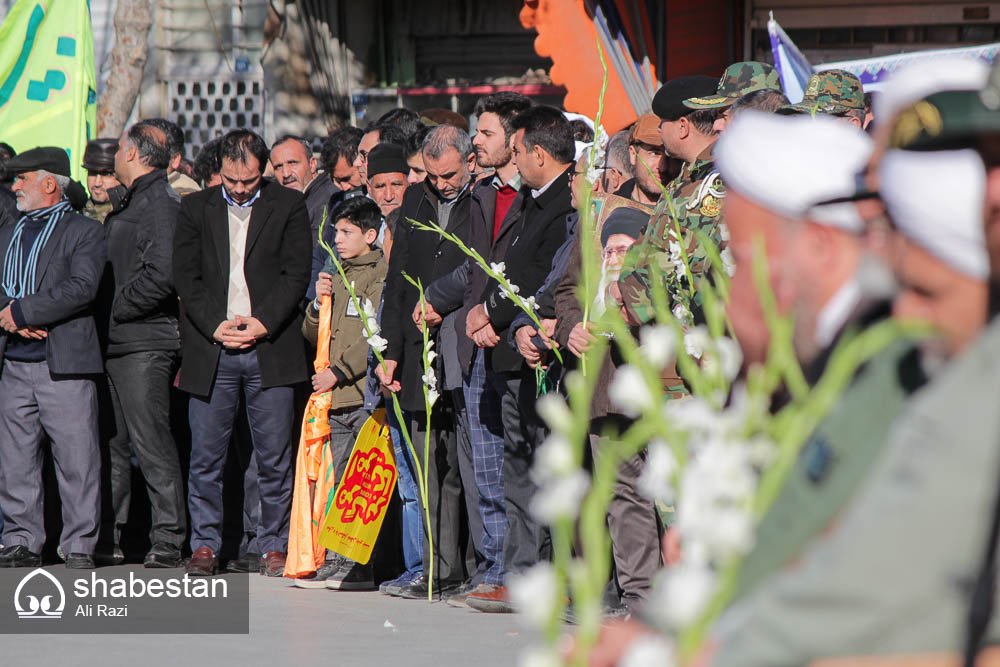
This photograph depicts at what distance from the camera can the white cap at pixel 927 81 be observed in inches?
65.9

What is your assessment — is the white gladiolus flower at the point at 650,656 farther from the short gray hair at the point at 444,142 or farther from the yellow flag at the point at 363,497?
the short gray hair at the point at 444,142

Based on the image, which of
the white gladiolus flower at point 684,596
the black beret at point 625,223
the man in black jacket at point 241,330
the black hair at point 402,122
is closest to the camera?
the white gladiolus flower at point 684,596

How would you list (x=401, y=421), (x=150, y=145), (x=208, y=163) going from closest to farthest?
(x=401, y=421), (x=150, y=145), (x=208, y=163)

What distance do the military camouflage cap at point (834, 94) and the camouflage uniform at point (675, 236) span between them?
0.57 meters

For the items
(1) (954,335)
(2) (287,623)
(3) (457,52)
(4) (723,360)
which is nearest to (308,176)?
(2) (287,623)

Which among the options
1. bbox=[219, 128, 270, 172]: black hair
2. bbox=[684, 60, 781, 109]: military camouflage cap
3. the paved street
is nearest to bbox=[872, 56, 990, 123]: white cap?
bbox=[684, 60, 781, 109]: military camouflage cap

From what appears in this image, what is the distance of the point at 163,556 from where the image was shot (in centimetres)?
752

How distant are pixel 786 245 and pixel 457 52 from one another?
41.5 feet

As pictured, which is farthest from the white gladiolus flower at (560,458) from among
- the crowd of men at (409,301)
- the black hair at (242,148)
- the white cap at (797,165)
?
the black hair at (242,148)

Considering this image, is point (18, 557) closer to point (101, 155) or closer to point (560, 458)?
point (101, 155)

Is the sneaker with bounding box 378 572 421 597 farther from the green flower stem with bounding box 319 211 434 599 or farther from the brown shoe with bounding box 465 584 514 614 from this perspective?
the brown shoe with bounding box 465 584 514 614

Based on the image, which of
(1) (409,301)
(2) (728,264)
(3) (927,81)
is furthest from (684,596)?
(1) (409,301)

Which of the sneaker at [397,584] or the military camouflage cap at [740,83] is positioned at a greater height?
the military camouflage cap at [740,83]

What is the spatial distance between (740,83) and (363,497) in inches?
103
